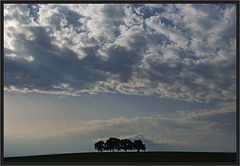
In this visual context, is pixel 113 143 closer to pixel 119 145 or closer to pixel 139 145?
pixel 119 145

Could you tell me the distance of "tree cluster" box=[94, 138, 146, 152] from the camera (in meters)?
3.94

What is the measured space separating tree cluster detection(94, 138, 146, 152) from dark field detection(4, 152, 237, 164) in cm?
4

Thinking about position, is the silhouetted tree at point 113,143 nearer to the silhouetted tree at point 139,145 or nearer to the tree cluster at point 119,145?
the tree cluster at point 119,145

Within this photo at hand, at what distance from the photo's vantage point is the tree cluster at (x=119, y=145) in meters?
3.94

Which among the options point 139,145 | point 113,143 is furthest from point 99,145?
point 139,145

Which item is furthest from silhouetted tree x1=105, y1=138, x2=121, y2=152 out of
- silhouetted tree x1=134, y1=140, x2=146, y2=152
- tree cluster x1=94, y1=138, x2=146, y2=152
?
silhouetted tree x1=134, y1=140, x2=146, y2=152

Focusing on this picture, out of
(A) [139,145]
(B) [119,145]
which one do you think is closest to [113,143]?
(B) [119,145]

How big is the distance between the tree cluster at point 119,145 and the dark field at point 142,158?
4cm

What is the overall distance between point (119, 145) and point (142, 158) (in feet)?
0.60

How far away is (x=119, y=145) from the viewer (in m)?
3.94

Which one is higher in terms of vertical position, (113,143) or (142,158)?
(113,143)

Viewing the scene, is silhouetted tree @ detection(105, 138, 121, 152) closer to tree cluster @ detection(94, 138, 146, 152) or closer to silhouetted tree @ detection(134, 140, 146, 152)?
tree cluster @ detection(94, 138, 146, 152)

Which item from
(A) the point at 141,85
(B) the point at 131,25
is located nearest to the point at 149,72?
(A) the point at 141,85

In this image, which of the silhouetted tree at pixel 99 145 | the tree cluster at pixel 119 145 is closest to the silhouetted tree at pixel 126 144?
the tree cluster at pixel 119 145
